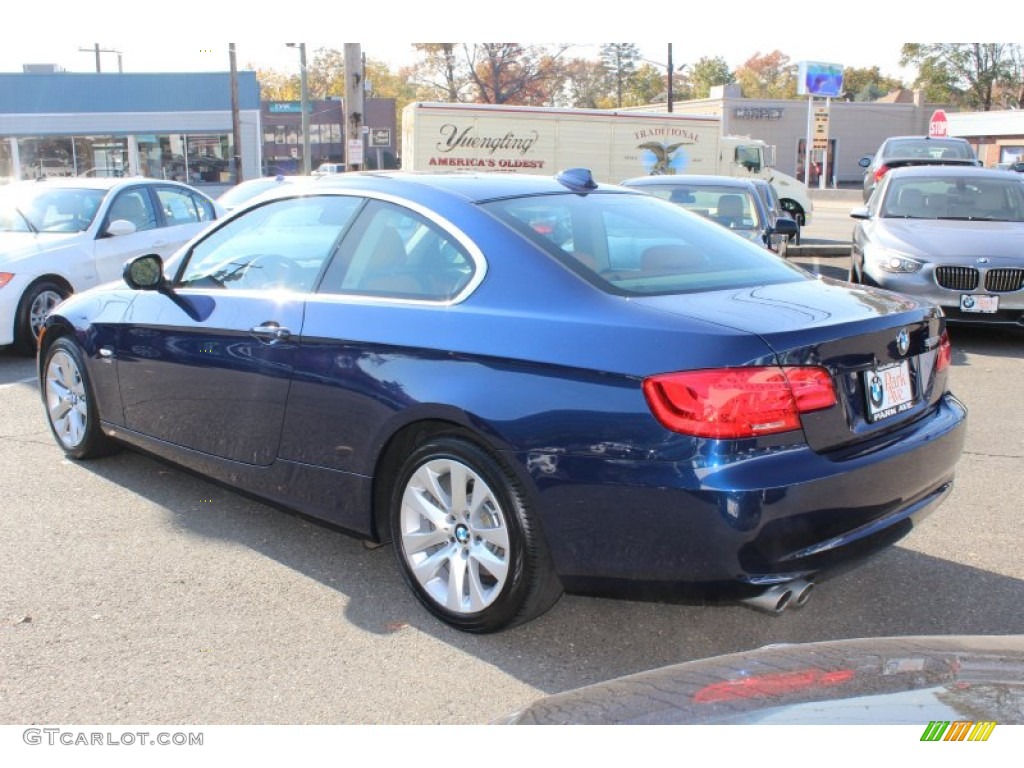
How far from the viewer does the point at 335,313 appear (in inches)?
147

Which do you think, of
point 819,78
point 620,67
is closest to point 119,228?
point 819,78

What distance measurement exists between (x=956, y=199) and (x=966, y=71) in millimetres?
62655

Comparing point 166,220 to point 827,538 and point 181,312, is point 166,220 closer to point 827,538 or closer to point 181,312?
point 181,312

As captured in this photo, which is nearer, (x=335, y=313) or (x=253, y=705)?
(x=253, y=705)

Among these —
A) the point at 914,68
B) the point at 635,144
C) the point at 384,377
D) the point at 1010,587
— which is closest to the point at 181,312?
the point at 384,377

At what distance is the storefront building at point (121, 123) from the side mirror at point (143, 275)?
3691cm

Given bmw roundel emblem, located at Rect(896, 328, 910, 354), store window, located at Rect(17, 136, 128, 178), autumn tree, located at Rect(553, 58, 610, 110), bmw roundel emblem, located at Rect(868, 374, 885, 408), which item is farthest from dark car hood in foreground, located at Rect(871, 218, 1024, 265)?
autumn tree, located at Rect(553, 58, 610, 110)

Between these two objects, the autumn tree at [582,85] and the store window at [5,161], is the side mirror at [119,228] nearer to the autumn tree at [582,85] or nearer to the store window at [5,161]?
the store window at [5,161]

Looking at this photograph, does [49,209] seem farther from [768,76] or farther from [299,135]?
[768,76]

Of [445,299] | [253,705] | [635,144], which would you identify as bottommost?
[253,705]

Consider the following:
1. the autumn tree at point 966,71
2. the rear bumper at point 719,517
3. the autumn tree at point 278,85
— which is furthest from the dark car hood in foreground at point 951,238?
the autumn tree at point 278,85

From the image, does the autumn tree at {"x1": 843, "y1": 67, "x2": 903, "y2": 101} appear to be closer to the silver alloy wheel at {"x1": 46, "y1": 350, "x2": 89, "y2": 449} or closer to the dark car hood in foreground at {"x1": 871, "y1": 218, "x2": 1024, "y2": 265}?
the dark car hood in foreground at {"x1": 871, "y1": 218, "x2": 1024, "y2": 265}

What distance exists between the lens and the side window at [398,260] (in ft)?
11.7
